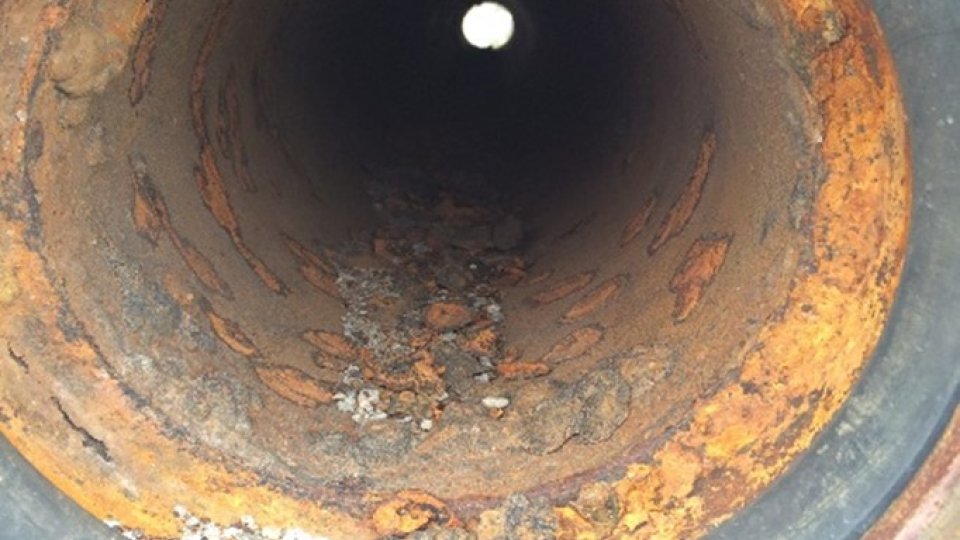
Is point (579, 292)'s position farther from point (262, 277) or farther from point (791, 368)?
point (791, 368)

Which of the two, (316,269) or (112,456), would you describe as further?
(316,269)

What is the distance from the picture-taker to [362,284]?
2.49 metres

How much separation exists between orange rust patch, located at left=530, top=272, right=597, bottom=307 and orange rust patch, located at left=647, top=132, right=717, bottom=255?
0.72ft

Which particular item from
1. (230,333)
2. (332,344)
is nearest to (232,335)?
(230,333)

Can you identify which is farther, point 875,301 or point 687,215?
point 687,215

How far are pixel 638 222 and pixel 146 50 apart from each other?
100 centimetres

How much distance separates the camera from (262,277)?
6.70ft

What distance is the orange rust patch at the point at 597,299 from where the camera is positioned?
6.64ft

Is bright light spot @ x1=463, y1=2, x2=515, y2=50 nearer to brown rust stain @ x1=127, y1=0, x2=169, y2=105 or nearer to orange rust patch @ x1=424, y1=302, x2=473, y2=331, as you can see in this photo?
orange rust patch @ x1=424, y1=302, x2=473, y2=331

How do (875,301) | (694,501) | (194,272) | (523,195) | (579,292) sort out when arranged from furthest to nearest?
(523,195)
(579,292)
(194,272)
(694,501)
(875,301)

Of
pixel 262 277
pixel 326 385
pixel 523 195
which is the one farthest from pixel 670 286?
pixel 523 195

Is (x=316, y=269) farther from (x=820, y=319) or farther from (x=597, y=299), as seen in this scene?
(x=820, y=319)

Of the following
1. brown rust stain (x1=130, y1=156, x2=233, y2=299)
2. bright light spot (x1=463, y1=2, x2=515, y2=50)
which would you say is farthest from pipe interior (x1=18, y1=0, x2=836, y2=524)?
bright light spot (x1=463, y1=2, x2=515, y2=50)

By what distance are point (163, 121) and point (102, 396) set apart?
497mm
